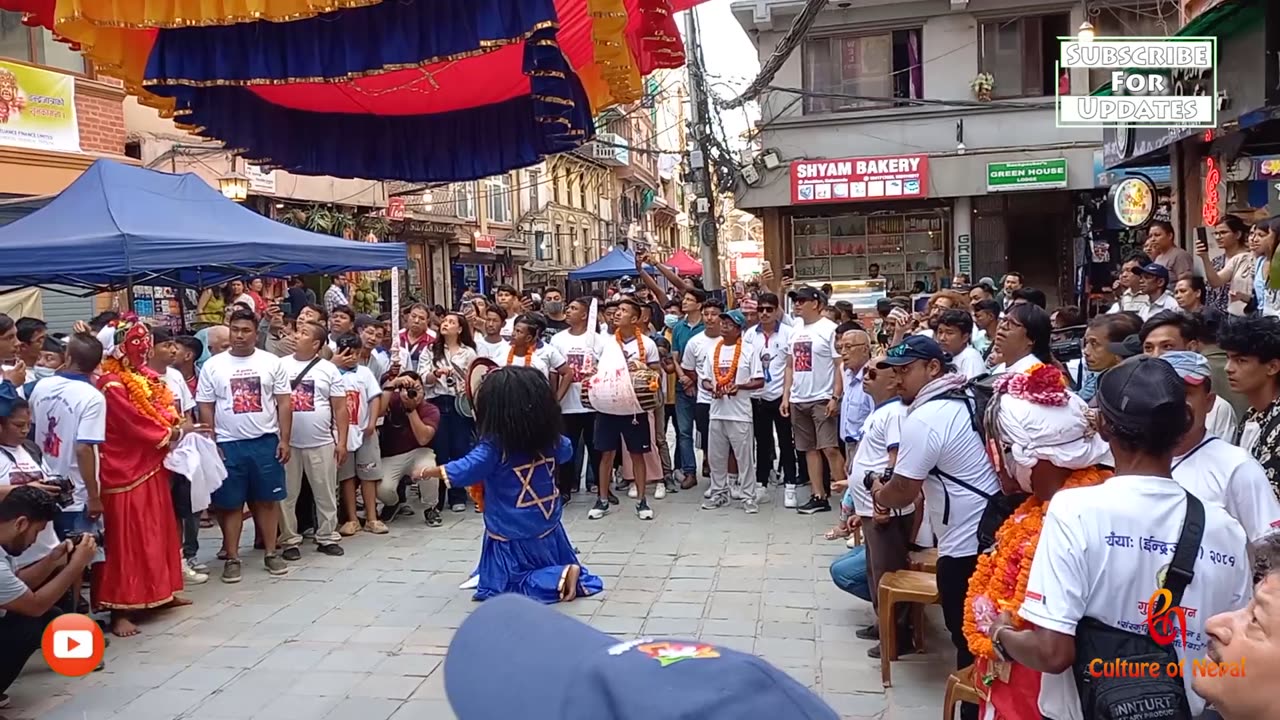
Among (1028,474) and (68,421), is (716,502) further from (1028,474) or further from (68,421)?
(1028,474)

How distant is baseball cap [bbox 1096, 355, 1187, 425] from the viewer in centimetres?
239

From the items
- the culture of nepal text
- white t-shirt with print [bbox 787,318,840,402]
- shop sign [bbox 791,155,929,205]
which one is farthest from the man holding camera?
shop sign [bbox 791,155,929,205]

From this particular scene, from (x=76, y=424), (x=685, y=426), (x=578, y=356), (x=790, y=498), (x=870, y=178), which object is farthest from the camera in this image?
(x=870, y=178)

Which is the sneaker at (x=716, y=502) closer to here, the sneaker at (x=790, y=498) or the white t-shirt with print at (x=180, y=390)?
the sneaker at (x=790, y=498)

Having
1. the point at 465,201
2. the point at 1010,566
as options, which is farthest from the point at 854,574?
the point at 465,201

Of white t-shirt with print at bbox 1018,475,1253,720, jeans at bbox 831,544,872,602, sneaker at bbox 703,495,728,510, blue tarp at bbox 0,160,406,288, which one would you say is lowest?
sneaker at bbox 703,495,728,510

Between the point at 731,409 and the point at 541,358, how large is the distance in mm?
1794

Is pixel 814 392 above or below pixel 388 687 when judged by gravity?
above

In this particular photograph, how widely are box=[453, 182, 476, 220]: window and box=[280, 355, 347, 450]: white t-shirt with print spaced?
18.7 metres

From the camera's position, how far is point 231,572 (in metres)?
6.86

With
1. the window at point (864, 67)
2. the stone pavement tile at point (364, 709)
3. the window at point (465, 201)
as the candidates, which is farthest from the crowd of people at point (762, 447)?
the window at point (465, 201)

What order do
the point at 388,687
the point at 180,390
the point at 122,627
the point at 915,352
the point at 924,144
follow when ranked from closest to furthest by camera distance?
the point at 915,352
the point at 388,687
the point at 122,627
the point at 180,390
the point at 924,144

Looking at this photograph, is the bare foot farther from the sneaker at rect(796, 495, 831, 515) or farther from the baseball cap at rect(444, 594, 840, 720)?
the baseball cap at rect(444, 594, 840, 720)

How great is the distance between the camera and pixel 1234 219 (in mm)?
7539
